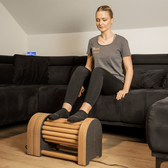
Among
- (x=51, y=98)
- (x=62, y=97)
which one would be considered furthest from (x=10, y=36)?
(x=62, y=97)

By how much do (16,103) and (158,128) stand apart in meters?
1.47

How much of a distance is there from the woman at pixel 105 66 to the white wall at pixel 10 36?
1914 millimetres

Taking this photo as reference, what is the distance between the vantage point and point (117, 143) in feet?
6.27

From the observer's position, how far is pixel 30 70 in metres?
2.94

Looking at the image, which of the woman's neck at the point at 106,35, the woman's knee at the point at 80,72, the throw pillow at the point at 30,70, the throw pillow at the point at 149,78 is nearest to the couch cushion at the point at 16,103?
the throw pillow at the point at 30,70

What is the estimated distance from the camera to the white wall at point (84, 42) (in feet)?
9.71

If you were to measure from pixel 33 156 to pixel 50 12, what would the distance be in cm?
242

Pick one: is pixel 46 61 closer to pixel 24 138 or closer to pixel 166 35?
pixel 24 138

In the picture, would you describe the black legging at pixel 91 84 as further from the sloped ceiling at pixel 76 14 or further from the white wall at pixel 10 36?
the white wall at pixel 10 36

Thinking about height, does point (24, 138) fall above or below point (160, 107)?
below

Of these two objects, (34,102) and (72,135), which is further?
(34,102)

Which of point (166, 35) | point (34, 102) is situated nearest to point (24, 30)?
point (34, 102)

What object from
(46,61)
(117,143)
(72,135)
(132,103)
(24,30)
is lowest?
(117,143)

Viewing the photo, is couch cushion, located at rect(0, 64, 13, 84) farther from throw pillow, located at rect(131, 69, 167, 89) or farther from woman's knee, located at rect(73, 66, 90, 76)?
throw pillow, located at rect(131, 69, 167, 89)
